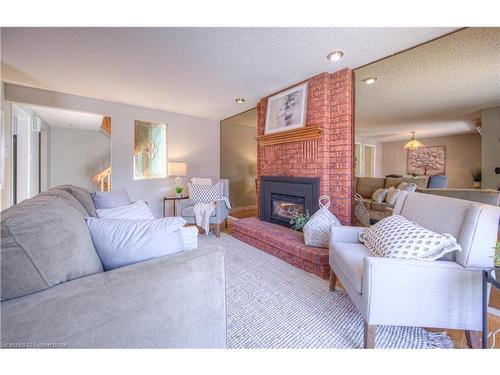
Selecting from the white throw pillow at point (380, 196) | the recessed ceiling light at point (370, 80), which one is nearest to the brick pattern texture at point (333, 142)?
the recessed ceiling light at point (370, 80)

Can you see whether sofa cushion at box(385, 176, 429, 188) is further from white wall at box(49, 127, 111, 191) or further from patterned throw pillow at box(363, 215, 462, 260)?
→ white wall at box(49, 127, 111, 191)

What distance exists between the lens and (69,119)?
4.72 m

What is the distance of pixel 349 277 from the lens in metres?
1.31

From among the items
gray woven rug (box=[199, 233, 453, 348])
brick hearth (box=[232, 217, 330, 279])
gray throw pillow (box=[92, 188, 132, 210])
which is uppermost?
gray throw pillow (box=[92, 188, 132, 210])

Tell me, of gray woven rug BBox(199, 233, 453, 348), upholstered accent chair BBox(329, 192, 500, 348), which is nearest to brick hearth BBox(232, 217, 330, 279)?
gray woven rug BBox(199, 233, 453, 348)

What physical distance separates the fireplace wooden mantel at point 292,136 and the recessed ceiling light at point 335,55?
709 mm

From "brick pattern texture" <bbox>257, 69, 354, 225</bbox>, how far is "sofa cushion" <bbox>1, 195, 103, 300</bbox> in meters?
2.37

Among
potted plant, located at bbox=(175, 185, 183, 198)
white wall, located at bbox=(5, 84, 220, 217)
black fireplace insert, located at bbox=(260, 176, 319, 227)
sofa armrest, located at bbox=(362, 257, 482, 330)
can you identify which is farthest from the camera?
potted plant, located at bbox=(175, 185, 183, 198)

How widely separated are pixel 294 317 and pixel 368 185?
3.91 m

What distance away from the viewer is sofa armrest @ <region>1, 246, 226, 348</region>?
59 cm

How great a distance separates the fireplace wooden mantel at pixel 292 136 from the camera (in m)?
2.57
